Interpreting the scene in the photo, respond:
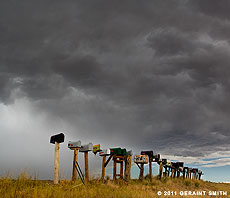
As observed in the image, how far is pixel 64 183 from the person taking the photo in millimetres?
11320

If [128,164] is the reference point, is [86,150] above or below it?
above

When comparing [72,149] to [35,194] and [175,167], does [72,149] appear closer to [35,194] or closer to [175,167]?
[35,194]

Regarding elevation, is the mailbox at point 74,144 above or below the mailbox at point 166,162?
above

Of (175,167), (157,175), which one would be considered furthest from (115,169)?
(175,167)

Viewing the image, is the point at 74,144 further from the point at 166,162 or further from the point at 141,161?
the point at 166,162

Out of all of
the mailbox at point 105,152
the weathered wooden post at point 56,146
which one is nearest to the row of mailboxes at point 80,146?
the weathered wooden post at point 56,146

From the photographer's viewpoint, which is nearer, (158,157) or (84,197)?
(84,197)

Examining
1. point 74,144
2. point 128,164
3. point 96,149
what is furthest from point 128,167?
point 74,144

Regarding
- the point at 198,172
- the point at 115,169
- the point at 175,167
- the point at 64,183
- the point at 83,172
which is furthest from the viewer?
the point at 198,172

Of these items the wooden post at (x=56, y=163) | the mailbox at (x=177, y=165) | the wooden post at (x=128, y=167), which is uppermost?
the wooden post at (x=56, y=163)

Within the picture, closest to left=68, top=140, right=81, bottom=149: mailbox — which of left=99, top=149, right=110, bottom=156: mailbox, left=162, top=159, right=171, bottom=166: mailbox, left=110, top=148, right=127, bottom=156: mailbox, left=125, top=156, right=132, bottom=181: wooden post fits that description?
left=99, top=149, right=110, bottom=156: mailbox

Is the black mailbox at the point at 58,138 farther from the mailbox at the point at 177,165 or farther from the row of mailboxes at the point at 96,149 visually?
the mailbox at the point at 177,165

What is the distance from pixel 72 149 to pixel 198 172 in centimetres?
2942

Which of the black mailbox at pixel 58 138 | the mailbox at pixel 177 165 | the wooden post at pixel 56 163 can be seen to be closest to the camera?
the wooden post at pixel 56 163
